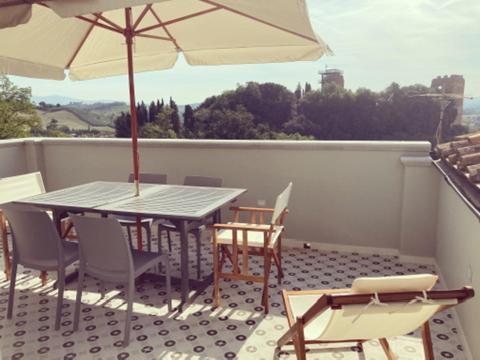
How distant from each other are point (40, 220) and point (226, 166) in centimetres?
249

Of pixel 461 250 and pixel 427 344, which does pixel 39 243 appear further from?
pixel 461 250

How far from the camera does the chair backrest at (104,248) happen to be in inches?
105

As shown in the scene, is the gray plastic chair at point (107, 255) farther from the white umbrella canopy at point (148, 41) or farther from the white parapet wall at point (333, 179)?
the white parapet wall at point (333, 179)

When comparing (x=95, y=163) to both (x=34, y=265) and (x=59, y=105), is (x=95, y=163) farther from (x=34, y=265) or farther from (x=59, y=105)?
(x=59, y=105)

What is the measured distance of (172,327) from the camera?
2.98 metres

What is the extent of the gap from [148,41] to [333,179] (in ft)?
8.53

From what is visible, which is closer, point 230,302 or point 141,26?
point 230,302

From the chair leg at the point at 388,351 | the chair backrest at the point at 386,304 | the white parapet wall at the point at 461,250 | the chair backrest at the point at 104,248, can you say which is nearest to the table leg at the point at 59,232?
the chair backrest at the point at 104,248

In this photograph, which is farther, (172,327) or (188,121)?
(188,121)

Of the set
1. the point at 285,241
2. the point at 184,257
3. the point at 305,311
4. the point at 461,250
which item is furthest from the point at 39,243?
the point at 461,250

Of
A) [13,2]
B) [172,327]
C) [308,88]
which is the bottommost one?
[172,327]

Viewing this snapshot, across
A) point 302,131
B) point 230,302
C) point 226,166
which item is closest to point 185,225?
point 230,302

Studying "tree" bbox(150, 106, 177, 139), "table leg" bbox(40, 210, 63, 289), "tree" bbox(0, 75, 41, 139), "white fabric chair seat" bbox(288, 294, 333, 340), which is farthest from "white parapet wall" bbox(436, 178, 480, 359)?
"tree" bbox(0, 75, 41, 139)

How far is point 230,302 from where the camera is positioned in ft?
11.0
